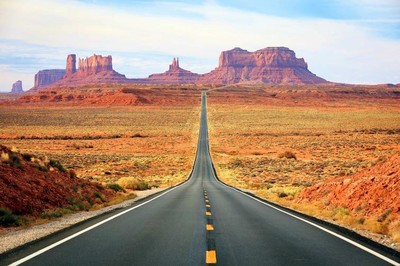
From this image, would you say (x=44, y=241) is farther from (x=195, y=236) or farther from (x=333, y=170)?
(x=333, y=170)

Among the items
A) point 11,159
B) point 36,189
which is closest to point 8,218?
point 36,189

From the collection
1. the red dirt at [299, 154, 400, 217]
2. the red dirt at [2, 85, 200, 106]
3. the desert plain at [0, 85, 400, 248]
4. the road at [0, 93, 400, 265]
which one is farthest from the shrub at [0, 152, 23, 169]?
the red dirt at [2, 85, 200, 106]

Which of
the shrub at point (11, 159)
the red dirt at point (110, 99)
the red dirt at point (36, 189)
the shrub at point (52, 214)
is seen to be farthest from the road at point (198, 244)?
the red dirt at point (110, 99)

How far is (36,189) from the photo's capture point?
1596 centimetres

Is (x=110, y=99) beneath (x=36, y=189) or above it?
above

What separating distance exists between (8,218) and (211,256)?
6.68 meters

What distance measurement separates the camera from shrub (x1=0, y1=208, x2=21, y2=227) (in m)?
12.1

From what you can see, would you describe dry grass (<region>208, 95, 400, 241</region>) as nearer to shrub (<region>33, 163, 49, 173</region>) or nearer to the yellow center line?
the yellow center line

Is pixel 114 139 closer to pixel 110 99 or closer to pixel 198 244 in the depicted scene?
pixel 198 244

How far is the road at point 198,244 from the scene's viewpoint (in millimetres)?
8047

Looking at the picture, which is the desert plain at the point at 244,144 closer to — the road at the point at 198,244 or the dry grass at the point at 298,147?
the dry grass at the point at 298,147

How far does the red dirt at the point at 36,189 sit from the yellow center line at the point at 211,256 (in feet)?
24.2

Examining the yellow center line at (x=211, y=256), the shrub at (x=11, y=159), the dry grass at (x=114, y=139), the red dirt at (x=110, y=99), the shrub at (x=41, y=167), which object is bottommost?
the dry grass at (x=114, y=139)

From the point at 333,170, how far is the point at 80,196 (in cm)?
3612
